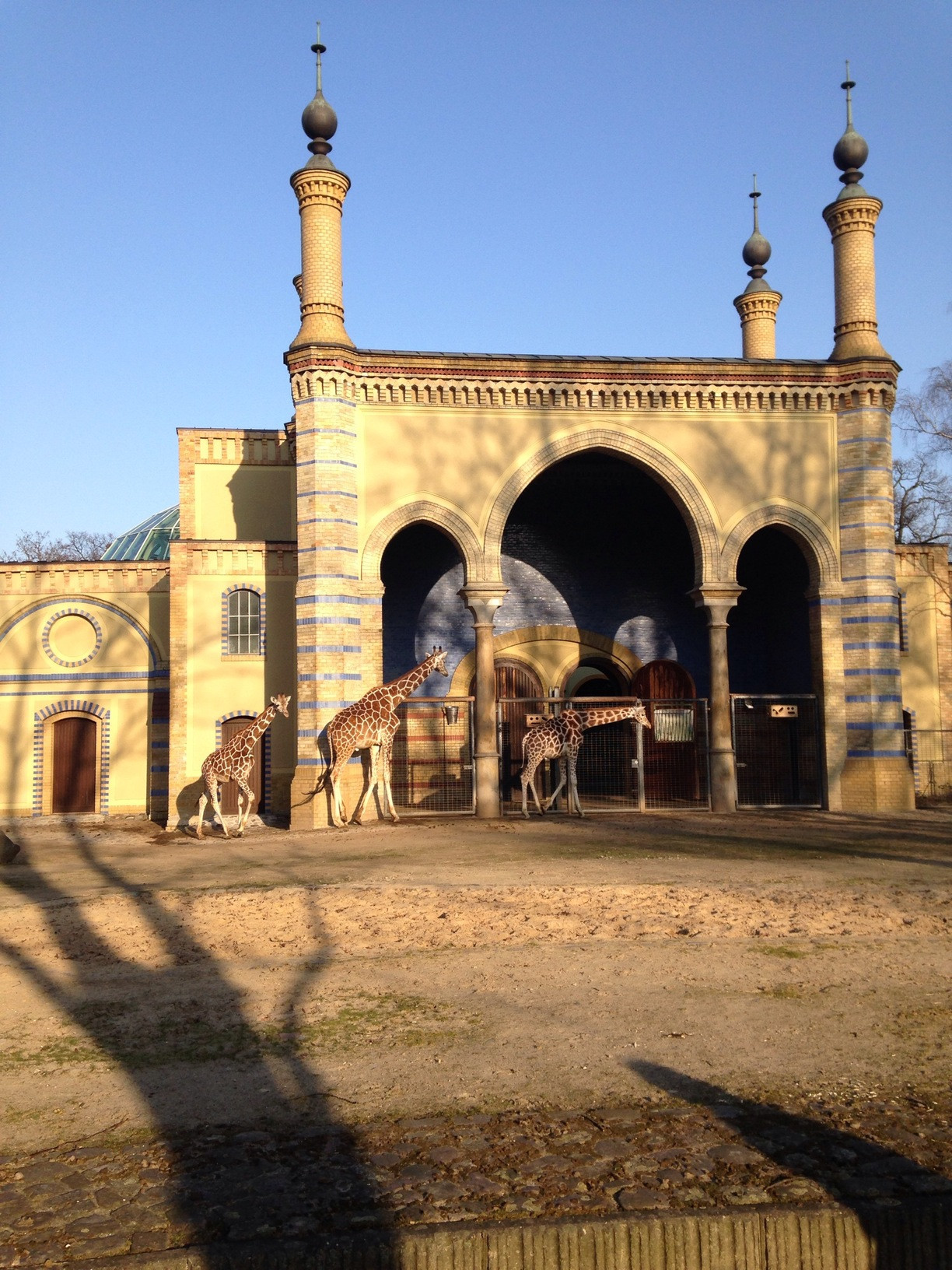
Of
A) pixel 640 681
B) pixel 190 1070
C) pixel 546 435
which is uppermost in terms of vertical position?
pixel 546 435

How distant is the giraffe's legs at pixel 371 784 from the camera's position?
1853 cm

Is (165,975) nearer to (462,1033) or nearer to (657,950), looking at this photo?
(462,1033)

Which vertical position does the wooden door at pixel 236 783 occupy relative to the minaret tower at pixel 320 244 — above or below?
below

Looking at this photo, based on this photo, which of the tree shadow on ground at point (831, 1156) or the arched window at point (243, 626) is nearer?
the tree shadow on ground at point (831, 1156)

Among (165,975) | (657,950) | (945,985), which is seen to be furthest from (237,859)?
(945,985)

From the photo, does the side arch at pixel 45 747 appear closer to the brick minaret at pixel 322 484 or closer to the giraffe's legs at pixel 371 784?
the brick minaret at pixel 322 484

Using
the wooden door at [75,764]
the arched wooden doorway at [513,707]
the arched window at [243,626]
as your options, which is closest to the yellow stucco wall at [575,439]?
the arched window at [243,626]

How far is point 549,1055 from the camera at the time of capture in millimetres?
5750

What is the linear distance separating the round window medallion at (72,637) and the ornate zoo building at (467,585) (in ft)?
0.16

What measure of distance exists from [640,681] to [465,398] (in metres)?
7.75

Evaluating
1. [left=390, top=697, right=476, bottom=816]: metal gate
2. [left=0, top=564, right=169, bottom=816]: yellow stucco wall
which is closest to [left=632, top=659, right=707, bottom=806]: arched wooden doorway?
[left=390, top=697, right=476, bottom=816]: metal gate

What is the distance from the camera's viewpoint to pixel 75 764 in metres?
22.7

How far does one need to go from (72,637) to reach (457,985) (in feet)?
59.4

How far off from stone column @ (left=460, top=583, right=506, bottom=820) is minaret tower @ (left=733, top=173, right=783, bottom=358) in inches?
471
